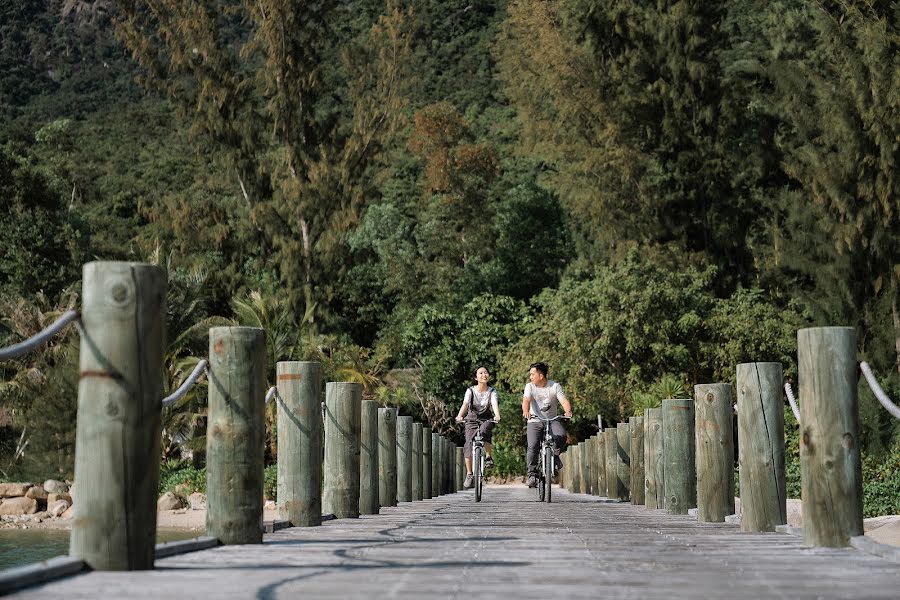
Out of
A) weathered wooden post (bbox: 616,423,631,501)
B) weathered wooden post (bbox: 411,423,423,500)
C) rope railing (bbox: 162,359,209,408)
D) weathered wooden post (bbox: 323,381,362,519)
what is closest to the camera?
Result: rope railing (bbox: 162,359,209,408)

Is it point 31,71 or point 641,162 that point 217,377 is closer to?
point 641,162

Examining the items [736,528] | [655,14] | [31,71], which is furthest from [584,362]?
[31,71]

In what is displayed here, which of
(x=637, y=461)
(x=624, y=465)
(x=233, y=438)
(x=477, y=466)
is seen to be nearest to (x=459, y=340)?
(x=624, y=465)

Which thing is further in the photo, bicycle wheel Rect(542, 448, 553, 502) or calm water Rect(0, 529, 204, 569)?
calm water Rect(0, 529, 204, 569)

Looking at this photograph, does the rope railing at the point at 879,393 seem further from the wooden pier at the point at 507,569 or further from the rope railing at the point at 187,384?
the rope railing at the point at 187,384

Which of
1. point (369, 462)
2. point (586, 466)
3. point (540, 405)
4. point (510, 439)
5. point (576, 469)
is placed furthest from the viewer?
point (510, 439)

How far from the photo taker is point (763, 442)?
31.1 feet

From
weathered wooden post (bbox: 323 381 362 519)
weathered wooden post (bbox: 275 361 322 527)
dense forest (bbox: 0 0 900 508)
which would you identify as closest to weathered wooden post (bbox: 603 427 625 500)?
dense forest (bbox: 0 0 900 508)

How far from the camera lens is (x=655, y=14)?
47.2 metres

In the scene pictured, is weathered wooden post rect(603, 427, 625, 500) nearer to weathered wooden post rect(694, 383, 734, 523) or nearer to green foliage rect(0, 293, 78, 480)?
weathered wooden post rect(694, 383, 734, 523)

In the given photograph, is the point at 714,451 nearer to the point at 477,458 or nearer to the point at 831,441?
the point at 831,441

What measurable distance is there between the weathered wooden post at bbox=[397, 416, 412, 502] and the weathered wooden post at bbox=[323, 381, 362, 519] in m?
6.70

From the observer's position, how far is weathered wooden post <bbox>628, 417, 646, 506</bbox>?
17.3m

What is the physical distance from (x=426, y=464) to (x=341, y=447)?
11963 mm
